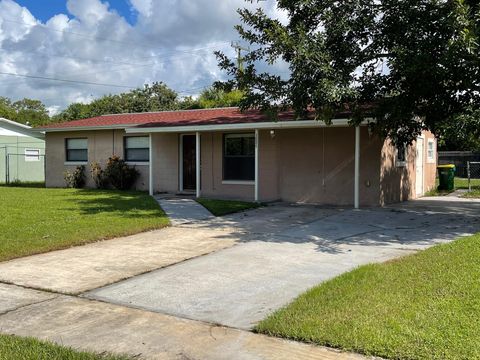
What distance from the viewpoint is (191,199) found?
16.7m

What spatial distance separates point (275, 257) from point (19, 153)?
88.7 ft

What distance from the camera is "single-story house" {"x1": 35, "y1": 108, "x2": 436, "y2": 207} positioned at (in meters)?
15.1

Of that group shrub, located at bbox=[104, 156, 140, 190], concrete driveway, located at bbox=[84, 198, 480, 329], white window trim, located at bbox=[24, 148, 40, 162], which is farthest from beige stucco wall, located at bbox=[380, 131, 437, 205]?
white window trim, located at bbox=[24, 148, 40, 162]

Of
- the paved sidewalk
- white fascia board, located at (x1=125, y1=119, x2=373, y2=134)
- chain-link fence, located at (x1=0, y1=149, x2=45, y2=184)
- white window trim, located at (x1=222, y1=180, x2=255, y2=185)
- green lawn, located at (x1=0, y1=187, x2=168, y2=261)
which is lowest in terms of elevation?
the paved sidewalk

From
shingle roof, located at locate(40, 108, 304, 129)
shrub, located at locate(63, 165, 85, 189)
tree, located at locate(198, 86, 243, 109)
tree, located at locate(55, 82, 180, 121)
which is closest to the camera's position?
shingle roof, located at locate(40, 108, 304, 129)

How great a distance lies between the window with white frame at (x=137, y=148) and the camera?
19.8 meters

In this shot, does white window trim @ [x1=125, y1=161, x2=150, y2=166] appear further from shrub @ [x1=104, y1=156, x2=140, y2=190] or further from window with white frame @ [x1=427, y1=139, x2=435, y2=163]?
window with white frame @ [x1=427, y1=139, x2=435, y2=163]

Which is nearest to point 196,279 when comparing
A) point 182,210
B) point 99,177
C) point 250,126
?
point 182,210

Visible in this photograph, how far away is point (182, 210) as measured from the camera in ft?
46.0

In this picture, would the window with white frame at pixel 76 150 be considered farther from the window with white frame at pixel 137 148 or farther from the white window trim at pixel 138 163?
the white window trim at pixel 138 163

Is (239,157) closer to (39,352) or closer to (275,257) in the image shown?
(275,257)

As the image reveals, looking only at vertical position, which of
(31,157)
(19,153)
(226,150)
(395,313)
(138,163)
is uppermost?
(19,153)

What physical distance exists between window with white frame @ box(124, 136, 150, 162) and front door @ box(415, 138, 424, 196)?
10312 mm

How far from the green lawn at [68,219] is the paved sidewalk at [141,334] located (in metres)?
3.18
